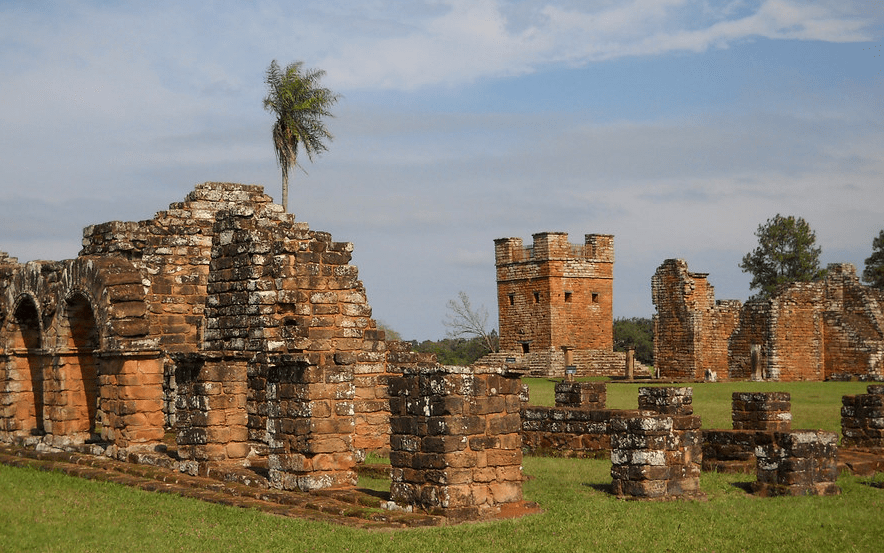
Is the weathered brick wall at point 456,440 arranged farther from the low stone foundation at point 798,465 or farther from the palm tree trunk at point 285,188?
the palm tree trunk at point 285,188

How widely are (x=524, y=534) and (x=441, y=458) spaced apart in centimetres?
128

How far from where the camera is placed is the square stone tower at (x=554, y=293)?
46094mm

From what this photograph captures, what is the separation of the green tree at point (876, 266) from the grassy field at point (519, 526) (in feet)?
142

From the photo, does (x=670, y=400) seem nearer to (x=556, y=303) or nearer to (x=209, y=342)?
(x=209, y=342)

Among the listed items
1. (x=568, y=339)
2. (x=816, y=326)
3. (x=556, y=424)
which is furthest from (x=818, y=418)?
(x=568, y=339)

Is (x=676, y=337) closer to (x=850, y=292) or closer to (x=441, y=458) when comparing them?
(x=850, y=292)

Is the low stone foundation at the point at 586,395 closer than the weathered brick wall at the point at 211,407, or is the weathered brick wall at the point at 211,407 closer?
the weathered brick wall at the point at 211,407

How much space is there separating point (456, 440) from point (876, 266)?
49230 millimetres

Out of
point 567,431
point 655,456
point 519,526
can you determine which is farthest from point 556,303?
point 519,526

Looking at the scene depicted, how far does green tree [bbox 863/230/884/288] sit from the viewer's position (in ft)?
180

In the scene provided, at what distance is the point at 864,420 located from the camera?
58.2ft

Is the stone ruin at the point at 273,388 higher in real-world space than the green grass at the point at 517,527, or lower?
higher

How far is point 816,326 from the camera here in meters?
37.3

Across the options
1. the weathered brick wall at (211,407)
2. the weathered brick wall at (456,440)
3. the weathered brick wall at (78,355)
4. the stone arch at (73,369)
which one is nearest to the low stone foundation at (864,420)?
the weathered brick wall at (456,440)
